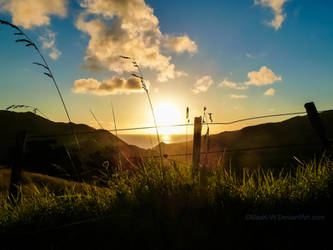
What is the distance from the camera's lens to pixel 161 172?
325cm

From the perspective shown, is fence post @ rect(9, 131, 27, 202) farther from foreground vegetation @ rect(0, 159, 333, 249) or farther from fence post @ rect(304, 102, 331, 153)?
fence post @ rect(304, 102, 331, 153)

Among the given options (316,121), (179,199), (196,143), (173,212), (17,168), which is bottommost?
(173,212)

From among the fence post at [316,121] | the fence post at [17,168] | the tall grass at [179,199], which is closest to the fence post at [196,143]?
the tall grass at [179,199]

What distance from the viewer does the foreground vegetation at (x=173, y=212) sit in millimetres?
2564

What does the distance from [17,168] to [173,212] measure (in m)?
2.86

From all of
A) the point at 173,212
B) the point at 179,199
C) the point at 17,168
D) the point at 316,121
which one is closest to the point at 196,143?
the point at 179,199

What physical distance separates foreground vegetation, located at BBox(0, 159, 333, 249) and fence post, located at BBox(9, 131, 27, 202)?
0.78 meters

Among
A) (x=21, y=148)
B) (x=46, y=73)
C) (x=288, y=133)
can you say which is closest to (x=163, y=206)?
(x=46, y=73)

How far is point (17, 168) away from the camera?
4113mm

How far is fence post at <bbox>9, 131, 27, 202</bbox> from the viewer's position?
4.03 m

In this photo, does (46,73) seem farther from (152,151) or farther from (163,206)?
(163,206)

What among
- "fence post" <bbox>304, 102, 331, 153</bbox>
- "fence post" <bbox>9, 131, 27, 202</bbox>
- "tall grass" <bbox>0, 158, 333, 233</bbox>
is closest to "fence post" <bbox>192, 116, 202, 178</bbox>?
"tall grass" <bbox>0, 158, 333, 233</bbox>

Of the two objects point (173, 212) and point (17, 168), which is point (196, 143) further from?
point (17, 168)

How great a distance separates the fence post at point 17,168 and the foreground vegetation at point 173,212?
30.7 inches
